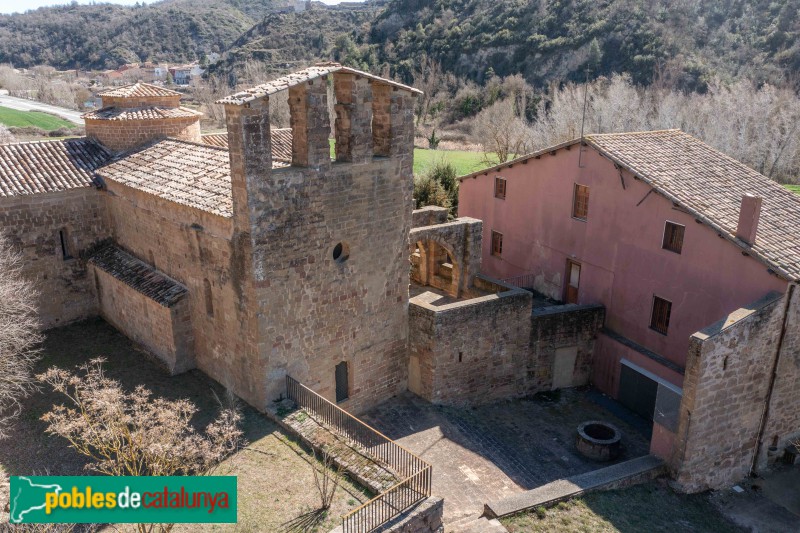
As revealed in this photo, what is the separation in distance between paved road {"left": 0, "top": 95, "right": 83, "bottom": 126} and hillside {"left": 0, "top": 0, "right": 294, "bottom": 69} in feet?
154

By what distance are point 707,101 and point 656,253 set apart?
2839 cm

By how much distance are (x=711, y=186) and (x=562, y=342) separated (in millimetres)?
6220

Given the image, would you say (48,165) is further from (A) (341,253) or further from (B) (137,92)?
(A) (341,253)

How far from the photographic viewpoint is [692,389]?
46.0 ft

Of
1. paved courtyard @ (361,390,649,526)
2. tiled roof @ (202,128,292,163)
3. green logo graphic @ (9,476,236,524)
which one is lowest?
paved courtyard @ (361,390,649,526)

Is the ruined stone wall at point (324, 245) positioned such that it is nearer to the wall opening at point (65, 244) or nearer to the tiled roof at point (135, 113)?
the wall opening at point (65, 244)

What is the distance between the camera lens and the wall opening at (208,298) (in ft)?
49.1

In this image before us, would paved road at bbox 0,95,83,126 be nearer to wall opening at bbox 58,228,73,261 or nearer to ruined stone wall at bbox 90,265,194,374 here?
wall opening at bbox 58,228,73,261

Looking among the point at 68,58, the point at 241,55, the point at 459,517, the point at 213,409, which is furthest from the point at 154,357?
the point at 68,58

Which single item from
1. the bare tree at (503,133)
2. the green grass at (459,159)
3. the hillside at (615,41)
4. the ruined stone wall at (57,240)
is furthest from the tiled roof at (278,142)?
the hillside at (615,41)

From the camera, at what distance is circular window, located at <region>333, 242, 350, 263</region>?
14932 millimetres

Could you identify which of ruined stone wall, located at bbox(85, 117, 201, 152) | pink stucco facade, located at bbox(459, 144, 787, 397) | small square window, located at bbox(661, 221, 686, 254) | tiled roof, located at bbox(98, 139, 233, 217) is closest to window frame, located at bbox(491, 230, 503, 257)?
pink stucco facade, located at bbox(459, 144, 787, 397)

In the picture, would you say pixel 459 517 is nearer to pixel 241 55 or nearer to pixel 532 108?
pixel 532 108

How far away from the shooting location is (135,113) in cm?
2002
